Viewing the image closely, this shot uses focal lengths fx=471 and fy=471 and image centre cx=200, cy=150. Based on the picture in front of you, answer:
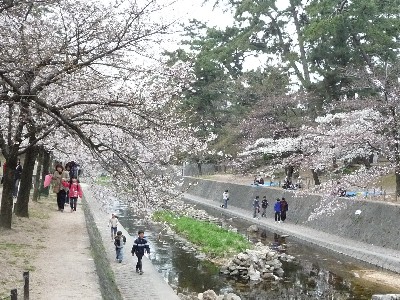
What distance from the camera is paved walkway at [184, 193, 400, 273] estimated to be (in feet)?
54.2

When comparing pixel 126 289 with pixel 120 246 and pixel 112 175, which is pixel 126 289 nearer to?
pixel 120 246

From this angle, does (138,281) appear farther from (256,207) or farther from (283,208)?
(256,207)

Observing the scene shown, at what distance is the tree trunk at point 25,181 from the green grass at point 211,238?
4.47 meters

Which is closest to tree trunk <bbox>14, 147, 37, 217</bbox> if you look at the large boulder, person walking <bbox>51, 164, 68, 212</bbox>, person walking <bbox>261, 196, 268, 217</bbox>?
person walking <bbox>51, 164, 68, 212</bbox>

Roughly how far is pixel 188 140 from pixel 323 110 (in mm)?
20597

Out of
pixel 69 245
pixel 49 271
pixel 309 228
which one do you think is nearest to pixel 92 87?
pixel 49 271

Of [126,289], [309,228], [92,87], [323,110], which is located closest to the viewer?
[92,87]

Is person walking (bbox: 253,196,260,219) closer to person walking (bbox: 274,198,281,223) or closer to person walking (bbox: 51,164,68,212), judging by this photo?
person walking (bbox: 274,198,281,223)

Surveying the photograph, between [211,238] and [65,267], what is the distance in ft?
34.5

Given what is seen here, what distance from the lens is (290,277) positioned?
15555 mm

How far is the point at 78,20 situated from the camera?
9859 mm

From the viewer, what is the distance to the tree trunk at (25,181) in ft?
51.5

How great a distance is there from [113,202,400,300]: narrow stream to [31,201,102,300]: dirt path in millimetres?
3262

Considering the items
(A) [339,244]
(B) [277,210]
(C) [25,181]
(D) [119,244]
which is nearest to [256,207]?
(B) [277,210]
